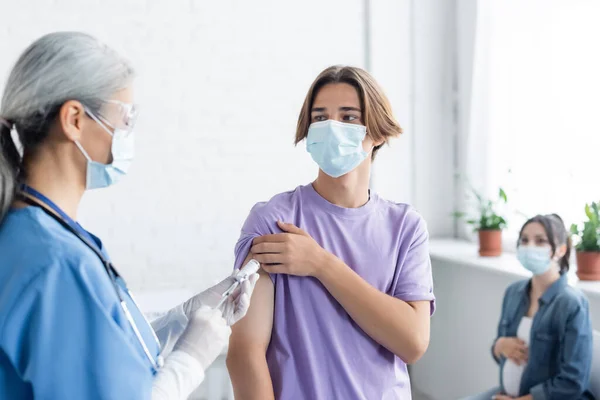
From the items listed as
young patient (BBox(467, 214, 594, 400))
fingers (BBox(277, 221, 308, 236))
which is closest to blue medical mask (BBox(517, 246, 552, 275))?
young patient (BBox(467, 214, 594, 400))

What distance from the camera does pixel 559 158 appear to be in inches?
111

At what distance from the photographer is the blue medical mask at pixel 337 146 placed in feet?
4.22

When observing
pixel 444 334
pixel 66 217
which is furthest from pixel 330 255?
pixel 444 334

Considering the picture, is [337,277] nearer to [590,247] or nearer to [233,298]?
[233,298]

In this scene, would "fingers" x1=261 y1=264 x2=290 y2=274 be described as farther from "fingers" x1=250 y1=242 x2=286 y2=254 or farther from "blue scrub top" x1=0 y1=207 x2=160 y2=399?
"blue scrub top" x1=0 y1=207 x2=160 y2=399

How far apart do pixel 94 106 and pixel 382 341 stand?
0.64 meters

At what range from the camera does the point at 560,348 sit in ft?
6.40

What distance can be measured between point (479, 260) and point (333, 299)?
5.51ft

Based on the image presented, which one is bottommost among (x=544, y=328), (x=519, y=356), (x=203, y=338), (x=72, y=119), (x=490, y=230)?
(x=519, y=356)

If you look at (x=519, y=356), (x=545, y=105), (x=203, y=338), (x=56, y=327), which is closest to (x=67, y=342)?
(x=56, y=327)

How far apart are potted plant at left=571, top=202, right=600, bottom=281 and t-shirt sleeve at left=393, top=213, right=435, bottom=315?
1183 millimetres

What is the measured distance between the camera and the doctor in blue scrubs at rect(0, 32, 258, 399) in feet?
2.71

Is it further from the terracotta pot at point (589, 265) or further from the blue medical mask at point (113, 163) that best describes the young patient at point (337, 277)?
the terracotta pot at point (589, 265)

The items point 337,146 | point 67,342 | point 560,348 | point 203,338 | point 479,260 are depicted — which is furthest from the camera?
point 479,260
